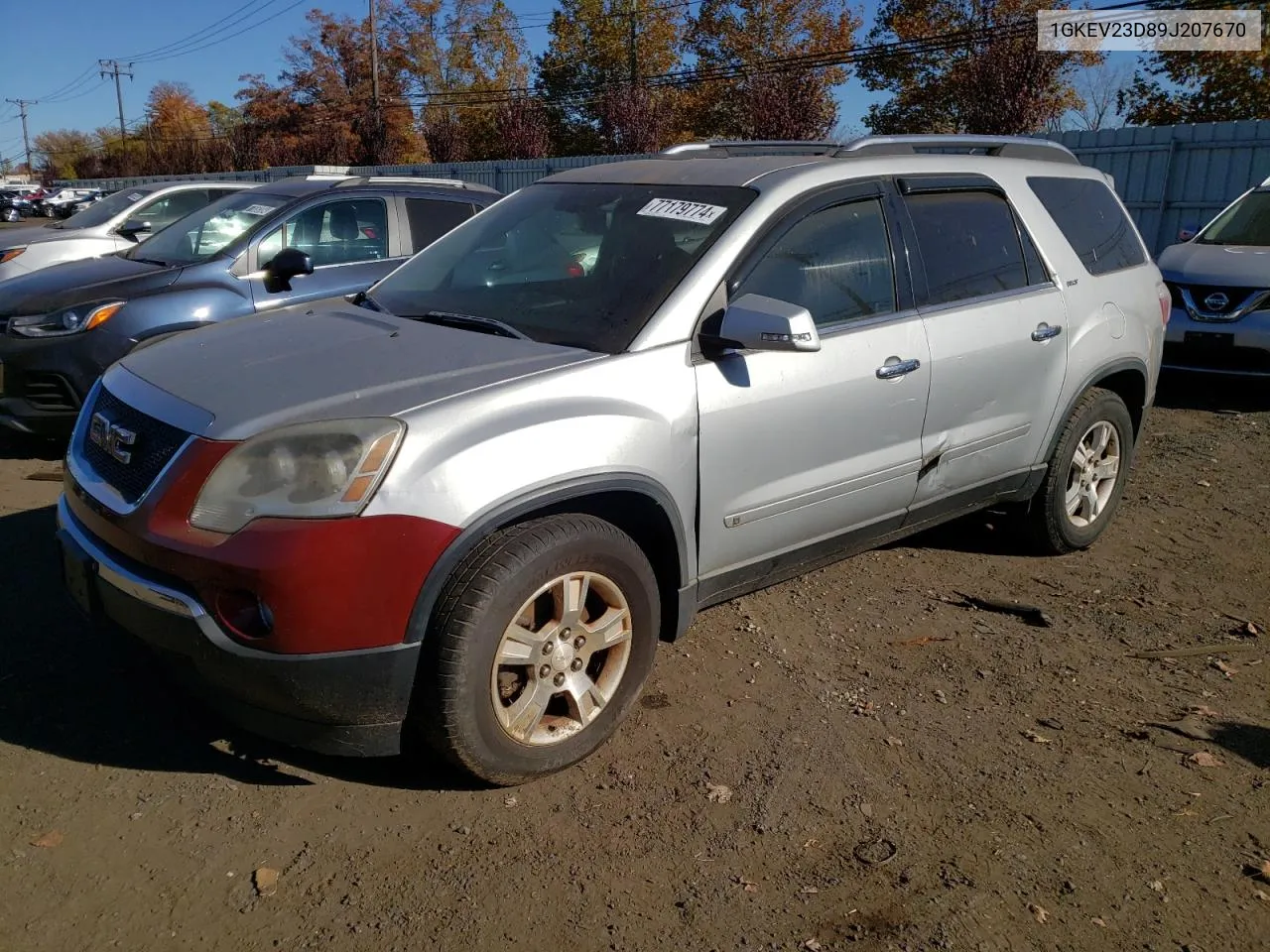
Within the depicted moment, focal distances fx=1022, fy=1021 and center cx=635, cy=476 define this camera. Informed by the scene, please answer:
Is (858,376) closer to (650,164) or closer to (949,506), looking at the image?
(949,506)

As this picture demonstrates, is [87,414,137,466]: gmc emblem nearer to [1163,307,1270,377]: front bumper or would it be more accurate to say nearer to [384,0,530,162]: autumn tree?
[1163,307,1270,377]: front bumper

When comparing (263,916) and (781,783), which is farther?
(781,783)

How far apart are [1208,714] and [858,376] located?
170cm

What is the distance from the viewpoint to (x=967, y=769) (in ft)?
10.5

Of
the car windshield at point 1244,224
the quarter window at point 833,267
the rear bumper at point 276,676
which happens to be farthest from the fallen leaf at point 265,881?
the car windshield at point 1244,224

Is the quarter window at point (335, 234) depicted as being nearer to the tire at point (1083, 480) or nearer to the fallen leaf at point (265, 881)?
the tire at point (1083, 480)

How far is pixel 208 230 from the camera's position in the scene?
24.3ft

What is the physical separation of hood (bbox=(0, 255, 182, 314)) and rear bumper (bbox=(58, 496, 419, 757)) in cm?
412

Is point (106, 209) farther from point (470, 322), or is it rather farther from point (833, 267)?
point (833, 267)

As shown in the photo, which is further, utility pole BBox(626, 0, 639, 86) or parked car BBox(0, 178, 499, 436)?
utility pole BBox(626, 0, 639, 86)

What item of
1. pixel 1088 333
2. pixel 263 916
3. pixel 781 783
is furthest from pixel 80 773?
pixel 1088 333

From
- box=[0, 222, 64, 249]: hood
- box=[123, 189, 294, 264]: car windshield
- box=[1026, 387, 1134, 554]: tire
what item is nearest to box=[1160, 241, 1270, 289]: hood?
box=[1026, 387, 1134, 554]: tire

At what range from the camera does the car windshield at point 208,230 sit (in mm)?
7090

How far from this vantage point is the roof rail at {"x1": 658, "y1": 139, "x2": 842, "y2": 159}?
4449mm
